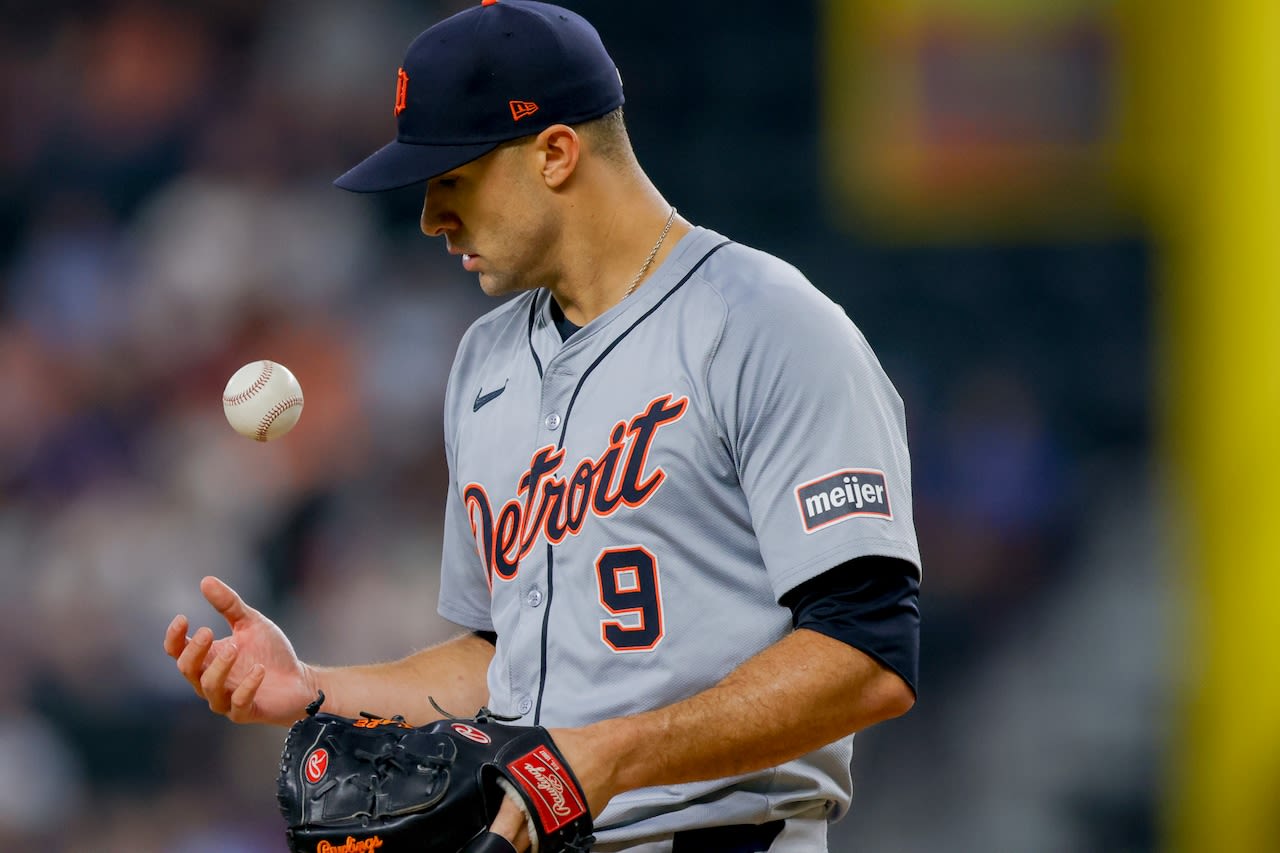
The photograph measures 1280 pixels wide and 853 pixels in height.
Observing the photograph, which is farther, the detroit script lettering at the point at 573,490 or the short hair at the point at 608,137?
the short hair at the point at 608,137

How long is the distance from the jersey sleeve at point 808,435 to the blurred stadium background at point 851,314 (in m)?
4.07

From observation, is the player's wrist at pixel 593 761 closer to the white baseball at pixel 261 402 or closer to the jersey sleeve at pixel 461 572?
the jersey sleeve at pixel 461 572

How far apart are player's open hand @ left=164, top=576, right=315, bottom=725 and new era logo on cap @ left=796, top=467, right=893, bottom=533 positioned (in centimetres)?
72

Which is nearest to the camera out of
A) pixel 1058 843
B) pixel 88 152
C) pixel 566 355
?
pixel 566 355

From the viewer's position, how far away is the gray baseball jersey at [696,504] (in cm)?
200

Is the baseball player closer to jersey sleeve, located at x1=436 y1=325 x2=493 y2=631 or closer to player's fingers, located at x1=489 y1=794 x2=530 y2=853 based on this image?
player's fingers, located at x1=489 y1=794 x2=530 y2=853

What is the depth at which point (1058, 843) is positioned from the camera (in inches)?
241

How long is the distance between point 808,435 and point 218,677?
81 cm

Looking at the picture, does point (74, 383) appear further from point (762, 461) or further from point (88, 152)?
point (762, 461)

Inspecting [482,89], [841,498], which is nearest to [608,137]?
[482,89]

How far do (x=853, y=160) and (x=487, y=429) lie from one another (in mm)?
5435

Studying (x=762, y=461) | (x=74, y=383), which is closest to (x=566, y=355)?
(x=762, y=461)

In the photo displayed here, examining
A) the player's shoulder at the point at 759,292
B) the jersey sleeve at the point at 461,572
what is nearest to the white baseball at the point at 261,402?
the jersey sleeve at the point at 461,572

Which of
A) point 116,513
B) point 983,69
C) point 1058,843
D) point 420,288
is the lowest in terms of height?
point 1058,843
